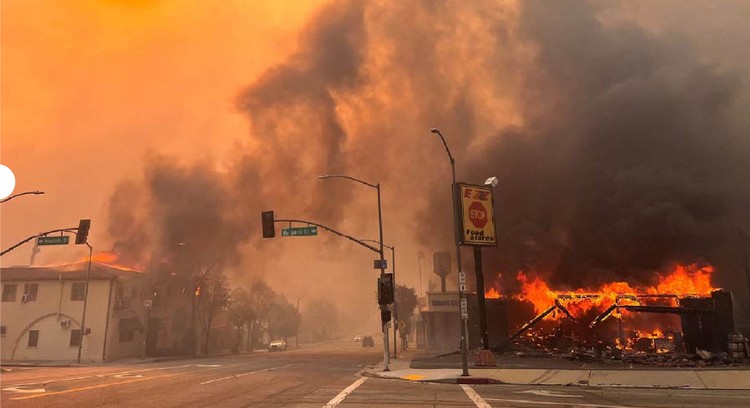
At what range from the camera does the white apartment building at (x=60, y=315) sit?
4075 centimetres

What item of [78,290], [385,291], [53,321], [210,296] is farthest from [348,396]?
[210,296]

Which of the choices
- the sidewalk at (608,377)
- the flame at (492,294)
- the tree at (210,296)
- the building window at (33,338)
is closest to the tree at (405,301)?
the tree at (210,296)

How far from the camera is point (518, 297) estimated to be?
38.2 meters

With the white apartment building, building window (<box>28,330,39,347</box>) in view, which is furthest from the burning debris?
building window (<box>28,330,39,347</box>)

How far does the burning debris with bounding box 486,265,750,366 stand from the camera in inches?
846

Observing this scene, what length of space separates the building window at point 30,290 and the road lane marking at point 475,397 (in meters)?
41.9

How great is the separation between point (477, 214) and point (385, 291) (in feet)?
17.8

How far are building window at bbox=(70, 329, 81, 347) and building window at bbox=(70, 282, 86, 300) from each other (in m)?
2.73

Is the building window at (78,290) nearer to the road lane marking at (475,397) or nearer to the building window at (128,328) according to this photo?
the building window at (128,328)

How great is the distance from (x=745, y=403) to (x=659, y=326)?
122 ft

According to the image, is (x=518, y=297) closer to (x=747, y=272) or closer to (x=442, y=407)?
(x=747, y=272)

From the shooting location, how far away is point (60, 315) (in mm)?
41344

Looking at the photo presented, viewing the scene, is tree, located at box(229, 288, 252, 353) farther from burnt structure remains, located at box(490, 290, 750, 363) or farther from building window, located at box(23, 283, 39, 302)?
burnt structure remains, located at box(490, 290, 750, 363)

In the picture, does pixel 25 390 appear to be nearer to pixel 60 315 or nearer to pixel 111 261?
pixel 60 315
